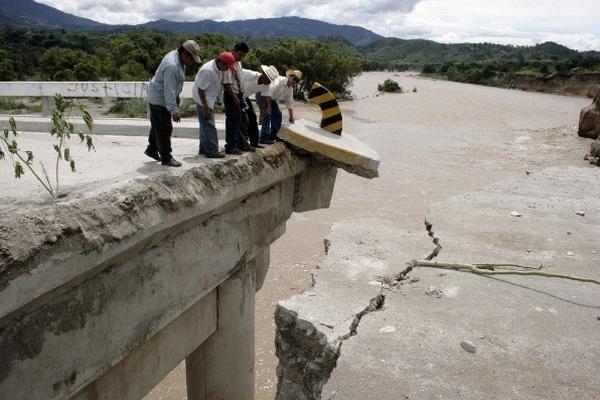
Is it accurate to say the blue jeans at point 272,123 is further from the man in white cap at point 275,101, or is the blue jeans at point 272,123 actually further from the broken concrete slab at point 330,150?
the broken concrete slab at point 330,150

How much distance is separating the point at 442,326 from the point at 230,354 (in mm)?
1913

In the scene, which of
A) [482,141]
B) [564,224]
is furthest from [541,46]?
[564,224]

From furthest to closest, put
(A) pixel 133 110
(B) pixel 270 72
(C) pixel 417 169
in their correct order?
(C) pixel 417 169
(A) pixel 133 110
(B) pixel 270 72

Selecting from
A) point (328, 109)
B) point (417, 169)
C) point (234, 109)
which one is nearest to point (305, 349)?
point (234, 109)

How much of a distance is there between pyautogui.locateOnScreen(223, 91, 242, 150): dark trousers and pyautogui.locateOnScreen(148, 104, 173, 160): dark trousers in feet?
2.03

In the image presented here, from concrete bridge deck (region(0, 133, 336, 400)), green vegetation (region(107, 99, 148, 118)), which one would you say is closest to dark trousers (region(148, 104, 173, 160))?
concrete bridge deck (region(0, 133, 336, 400))

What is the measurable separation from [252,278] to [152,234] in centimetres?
190

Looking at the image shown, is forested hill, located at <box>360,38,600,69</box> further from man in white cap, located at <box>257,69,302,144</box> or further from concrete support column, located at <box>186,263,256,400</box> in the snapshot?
concrete support column, located at <box>186,263,256,400</box>

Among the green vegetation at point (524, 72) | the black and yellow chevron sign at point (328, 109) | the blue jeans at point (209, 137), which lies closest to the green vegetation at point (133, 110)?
the black and yellow chevron sign at point (328, 109)

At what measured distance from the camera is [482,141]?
2059 centimetres

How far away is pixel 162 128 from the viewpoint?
12.4 feet

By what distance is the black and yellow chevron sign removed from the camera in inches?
229

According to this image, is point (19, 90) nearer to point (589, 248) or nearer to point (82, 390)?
point (82, 390)

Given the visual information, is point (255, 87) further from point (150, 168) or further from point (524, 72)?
point (524, 72)
